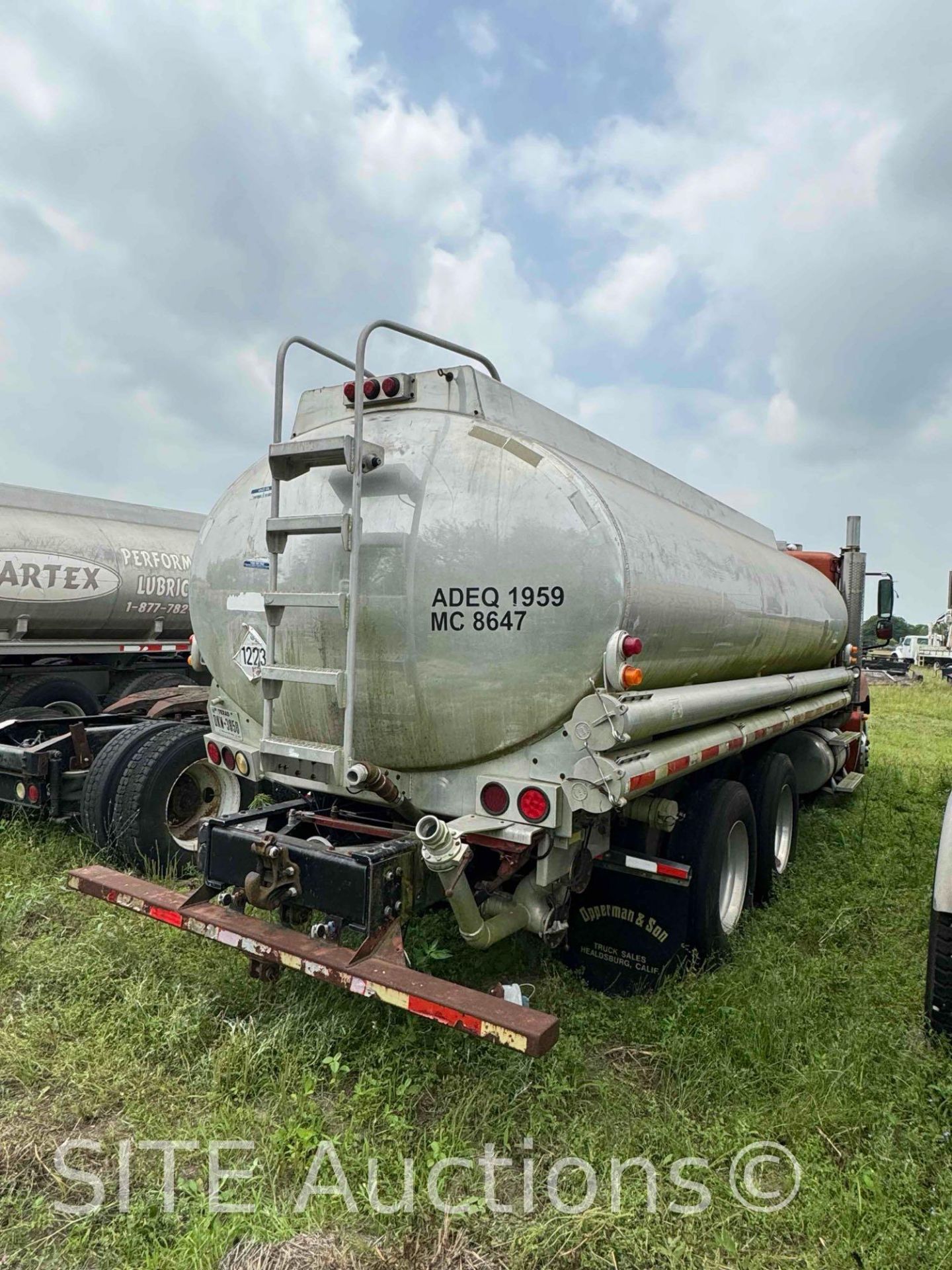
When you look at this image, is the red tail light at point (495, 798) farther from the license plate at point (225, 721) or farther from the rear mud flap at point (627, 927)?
the license plate at point (225, 721)

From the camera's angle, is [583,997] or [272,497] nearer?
[272,497]

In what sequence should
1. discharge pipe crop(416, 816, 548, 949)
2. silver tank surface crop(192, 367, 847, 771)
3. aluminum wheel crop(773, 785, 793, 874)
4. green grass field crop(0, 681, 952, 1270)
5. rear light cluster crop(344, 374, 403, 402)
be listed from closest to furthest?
green grass field crop(0, 681, 952, 1270), discharge pipe crop(416, 816, 548, 949), silver tank surface crop(192, 367, 847, 771), rear light cluster crop(344, 374, 403, 402), aluminum wheel crop(773, 785, 793, 874)

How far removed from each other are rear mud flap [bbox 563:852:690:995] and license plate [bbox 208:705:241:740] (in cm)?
206

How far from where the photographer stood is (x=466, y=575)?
3400 millimetres

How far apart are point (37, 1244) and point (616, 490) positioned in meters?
3.49

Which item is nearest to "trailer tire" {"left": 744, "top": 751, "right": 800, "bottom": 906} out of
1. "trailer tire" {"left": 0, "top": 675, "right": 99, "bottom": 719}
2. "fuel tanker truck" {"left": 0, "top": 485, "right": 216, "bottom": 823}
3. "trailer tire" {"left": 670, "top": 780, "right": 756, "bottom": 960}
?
"trailer tire" {"left": 670, "top": 780, "right": 756, "bottom": 960}

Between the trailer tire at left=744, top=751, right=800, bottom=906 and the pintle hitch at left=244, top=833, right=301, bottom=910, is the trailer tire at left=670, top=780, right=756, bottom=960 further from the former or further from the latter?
the pintle hitch at left=244, top=833, right=301, bottom=910

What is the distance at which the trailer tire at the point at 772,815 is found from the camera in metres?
5.40

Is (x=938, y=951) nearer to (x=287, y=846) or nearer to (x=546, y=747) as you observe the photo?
(x=546, y=747)

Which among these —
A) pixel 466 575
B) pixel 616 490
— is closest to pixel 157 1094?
pixel 466 575

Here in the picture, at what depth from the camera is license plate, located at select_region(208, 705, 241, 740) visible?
441cm

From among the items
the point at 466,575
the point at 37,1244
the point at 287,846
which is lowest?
the point at 37,1244

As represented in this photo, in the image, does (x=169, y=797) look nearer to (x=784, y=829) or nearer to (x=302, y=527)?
(x=302, y=527)

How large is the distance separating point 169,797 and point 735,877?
149 inches
